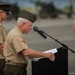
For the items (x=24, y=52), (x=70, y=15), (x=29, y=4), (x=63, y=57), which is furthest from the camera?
(x=29, y=4)

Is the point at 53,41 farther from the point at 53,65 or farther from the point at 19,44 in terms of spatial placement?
the point at 19,44

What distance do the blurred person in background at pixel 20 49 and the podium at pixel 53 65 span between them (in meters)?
0.18

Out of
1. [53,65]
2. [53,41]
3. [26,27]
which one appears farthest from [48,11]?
[26,27]

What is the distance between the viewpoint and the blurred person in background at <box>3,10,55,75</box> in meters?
6.78

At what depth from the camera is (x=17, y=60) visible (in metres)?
7.00

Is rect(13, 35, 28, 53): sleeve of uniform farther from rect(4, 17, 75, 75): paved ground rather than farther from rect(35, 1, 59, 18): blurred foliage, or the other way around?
rect(35, 1, 59, 18): blurred foliage

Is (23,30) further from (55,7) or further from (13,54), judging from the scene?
(55,7)

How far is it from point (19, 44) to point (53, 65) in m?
0.71

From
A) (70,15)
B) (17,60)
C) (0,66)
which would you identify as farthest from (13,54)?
(70,15)

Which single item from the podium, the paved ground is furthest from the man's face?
the paved ground

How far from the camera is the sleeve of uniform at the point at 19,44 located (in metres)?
6.79

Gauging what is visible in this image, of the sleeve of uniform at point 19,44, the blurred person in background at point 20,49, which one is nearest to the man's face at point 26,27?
the blurred person in background at point 20,49

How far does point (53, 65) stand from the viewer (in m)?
7.11

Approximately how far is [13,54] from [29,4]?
39.1 m
